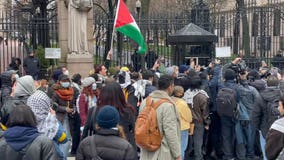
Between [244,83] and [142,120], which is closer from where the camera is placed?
[142,120]

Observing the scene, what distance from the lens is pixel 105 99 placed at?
7.71 metres

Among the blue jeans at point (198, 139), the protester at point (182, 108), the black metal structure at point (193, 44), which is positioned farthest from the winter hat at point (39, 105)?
the black metal structure at point (193, 44)

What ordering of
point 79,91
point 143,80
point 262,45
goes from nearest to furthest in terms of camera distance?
point 143,80
point 79,91
point 262,45

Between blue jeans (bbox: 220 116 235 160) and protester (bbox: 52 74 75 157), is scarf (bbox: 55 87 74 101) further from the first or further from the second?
blue jeans (bbox: 220 116 235 160)

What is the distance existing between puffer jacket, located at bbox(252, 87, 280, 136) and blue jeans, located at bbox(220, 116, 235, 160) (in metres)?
1.20

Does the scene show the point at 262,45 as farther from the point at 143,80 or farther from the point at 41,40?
the point at 143,80

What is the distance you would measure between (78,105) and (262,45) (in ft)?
37.6

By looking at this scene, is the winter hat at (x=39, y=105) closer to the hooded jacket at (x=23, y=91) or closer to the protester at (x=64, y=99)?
the hooded jacket at (x=23, y=91)

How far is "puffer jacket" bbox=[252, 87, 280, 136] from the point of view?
1003 cm

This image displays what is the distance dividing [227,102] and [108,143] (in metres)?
5.62

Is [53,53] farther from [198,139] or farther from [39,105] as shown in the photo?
[39,105]

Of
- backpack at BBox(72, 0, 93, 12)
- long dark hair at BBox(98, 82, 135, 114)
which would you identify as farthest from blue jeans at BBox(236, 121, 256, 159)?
backpack at BBox(72, 0, 93, 12)

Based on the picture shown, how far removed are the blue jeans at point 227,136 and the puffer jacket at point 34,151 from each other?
6.05 m

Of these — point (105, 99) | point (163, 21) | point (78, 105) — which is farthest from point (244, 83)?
point (163, 21)
